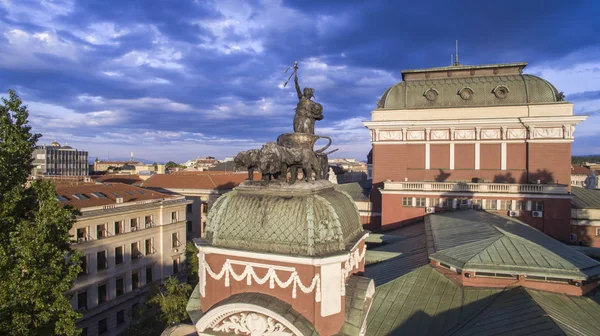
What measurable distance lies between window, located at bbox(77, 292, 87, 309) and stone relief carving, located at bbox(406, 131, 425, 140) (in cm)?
2647

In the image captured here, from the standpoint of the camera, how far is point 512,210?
25.3 metres

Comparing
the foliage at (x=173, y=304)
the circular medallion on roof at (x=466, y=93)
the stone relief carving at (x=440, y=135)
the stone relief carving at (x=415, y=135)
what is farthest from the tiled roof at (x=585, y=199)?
the foliage at (x=173, y=304)

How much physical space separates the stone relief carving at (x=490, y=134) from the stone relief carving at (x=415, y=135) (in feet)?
14.6

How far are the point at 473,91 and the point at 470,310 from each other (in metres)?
23.5

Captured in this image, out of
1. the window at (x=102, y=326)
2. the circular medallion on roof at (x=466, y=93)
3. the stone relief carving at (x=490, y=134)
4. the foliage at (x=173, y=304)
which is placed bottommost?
the window at (x=102, y=326)

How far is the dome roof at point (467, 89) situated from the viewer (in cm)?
2828

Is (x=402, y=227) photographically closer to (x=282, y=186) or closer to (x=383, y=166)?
(x=383, y=166)

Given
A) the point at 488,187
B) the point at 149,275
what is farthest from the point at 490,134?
the point at 149,275

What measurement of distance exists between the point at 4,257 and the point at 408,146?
2736cm

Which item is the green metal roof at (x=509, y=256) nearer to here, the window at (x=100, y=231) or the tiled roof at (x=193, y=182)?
the window at (x=100, y=231)

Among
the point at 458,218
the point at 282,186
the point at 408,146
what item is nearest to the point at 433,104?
the point at 408,146

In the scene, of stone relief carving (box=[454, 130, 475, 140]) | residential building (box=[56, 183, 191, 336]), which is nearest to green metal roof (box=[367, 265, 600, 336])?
stone relief carving (box=[454, 130, 475, 140])

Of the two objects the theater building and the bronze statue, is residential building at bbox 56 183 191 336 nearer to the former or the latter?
the theater building

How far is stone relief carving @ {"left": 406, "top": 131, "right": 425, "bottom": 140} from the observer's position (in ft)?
99.7
